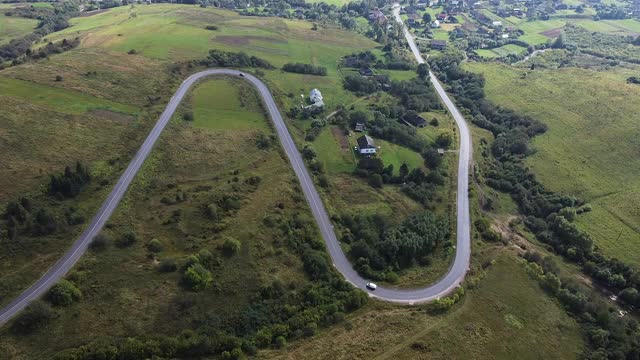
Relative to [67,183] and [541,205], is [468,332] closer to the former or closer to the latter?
[541,205]

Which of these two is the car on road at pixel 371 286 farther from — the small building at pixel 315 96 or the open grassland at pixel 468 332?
the small building at pixel 315 96

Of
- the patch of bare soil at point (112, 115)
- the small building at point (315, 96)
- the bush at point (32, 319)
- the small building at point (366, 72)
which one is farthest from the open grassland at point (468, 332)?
the small building at point (366, 72)

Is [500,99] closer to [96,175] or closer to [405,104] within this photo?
[405,104]

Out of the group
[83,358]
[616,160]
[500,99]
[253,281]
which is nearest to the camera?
[83,358]

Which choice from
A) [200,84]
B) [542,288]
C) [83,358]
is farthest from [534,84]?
[83,358]

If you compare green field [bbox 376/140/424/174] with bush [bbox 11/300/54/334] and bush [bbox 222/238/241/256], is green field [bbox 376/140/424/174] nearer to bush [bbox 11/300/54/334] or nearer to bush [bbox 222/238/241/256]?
bush [bbox 222/238/241/256]

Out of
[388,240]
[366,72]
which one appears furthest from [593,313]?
[366,72]
